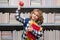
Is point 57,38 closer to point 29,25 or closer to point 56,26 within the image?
point 56,26

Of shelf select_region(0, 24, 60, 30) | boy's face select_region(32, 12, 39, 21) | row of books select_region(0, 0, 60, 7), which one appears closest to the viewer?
boy's face select_region(32, 12, 39, 21)

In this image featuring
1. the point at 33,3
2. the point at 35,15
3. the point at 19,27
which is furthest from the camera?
the point at 33,3

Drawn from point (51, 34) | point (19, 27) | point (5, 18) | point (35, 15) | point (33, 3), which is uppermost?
point (33, 3)

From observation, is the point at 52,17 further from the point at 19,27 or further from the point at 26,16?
the point at 19,27

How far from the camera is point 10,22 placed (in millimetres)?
3791

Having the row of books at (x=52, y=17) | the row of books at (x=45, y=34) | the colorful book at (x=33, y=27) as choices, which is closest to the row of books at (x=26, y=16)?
the row of books at (x=52, y=17)

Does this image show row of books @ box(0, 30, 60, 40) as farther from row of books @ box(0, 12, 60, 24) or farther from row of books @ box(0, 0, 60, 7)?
row of books @ box(0, 0, 60, 7)

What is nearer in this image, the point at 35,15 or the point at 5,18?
the point at 35,15

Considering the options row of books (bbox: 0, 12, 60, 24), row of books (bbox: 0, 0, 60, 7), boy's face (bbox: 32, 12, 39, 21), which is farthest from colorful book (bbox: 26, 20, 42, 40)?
row of books (bbox: 0, 0, 60, 7)

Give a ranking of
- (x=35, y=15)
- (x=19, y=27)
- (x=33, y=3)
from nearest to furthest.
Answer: (x=35, y=15) < (x=19, y=27) < (x=33, y=3)

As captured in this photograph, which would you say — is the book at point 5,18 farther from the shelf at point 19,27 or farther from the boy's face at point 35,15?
the boy's face at point 35,15

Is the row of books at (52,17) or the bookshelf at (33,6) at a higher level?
the bookshelf at (33,6)

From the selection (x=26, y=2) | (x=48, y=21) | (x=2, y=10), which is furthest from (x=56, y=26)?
(x=2, y=10)

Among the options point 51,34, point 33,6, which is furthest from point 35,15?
point 51,34
